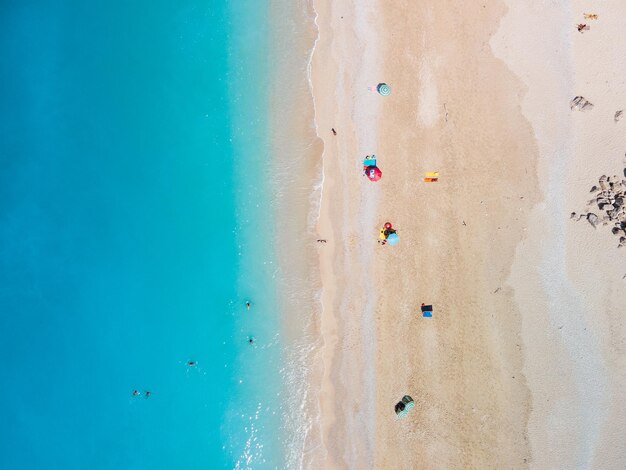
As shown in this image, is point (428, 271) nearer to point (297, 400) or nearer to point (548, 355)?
point (548, 355)

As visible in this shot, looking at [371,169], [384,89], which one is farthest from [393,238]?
[384,89]

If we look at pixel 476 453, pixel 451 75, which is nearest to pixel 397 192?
pixel 451 75

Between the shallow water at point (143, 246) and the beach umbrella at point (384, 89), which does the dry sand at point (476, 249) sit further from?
the shallow water at point (143, 246)

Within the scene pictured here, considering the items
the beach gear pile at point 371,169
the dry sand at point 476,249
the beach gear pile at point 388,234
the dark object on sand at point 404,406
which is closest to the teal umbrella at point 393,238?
the beach gear pile at point 388,234

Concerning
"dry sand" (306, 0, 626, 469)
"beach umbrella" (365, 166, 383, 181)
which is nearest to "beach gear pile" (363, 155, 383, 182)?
"beach umbrella" (365, 166, 383, 181)

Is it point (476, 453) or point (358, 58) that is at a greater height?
point (358, 58)

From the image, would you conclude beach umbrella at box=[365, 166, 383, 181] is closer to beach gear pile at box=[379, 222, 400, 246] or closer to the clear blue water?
beach gear pile at box=[379, 222, 400, 246]

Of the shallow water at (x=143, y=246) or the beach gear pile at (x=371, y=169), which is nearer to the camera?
the beach gear pile at (x=371, y=169)
